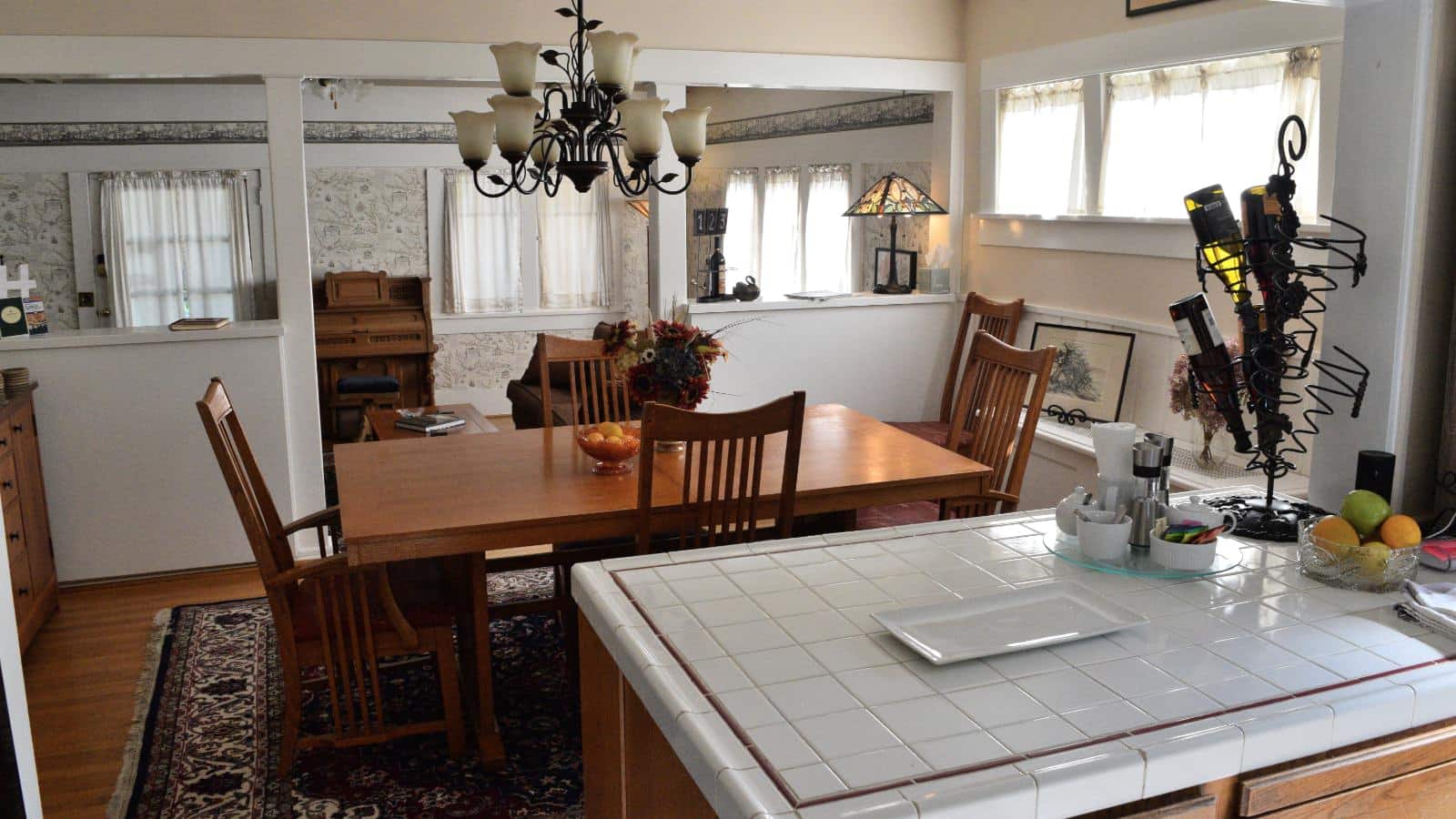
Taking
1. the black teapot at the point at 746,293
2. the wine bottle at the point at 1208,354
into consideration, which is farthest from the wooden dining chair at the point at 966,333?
the wine bottle at the point at 1208,354

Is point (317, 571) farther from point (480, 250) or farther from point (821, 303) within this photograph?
point (480, 250)

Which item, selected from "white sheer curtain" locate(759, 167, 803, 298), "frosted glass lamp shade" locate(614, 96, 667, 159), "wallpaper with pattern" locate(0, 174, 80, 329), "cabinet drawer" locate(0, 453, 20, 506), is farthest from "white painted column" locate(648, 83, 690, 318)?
"wallpaper with pattern" locate(0, 174, 80, 329)

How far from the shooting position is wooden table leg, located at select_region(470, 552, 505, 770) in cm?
298

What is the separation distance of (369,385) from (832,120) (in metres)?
3.76

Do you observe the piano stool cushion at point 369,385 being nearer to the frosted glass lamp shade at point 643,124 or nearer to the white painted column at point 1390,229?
the frosted glass lamp shade at point 643,124

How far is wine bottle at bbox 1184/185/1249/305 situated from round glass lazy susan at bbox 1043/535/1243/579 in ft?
1.49

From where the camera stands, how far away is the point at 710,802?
124cm

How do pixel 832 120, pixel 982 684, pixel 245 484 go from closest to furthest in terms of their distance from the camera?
pixel 982 684
pixel 245 484
pixel 832 120

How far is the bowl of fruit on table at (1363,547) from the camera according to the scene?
1.74 m

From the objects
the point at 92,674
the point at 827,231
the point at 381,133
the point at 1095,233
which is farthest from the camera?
the point at 381,133

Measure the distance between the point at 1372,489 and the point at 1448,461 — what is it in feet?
0.61

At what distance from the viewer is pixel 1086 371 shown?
15.2 ft

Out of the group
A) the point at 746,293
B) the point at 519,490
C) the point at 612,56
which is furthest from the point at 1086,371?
the point at 519,490

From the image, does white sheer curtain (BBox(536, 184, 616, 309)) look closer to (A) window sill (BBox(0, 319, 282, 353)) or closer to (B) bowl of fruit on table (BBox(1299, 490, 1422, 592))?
(A) window sill (BBox(0, 319, 282, 353))
